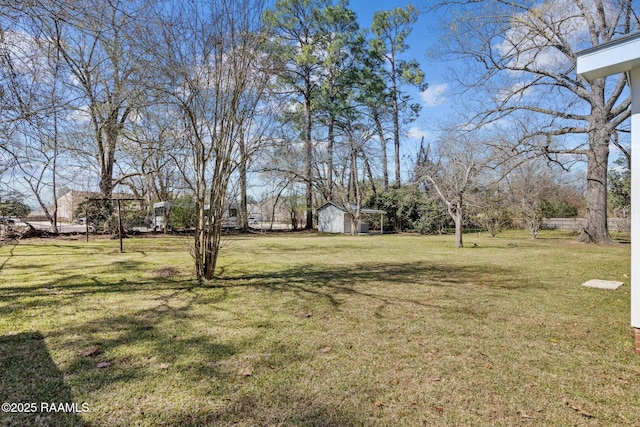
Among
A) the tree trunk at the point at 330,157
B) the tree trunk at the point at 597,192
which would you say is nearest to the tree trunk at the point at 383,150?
the tree trunk at the point at 330,157

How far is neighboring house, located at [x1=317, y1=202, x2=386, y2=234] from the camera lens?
22.7 m

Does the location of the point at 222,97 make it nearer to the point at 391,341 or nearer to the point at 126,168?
the point at 391,341

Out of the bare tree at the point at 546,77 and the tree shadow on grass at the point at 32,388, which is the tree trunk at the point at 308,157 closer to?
the bare tree at the point at 546,77

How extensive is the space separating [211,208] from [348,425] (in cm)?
431

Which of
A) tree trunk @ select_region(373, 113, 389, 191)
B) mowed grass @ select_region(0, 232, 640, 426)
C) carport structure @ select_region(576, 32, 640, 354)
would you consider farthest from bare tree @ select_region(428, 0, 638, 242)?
tree trunk @ select_region(373, 113, 389, 191)

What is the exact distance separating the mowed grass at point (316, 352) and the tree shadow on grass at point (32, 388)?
0.01 m

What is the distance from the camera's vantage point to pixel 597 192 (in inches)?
518

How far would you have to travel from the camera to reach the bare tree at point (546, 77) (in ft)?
40.3

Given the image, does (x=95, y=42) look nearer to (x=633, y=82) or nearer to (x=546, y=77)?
(x=633, y=82)

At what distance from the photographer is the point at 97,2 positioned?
4.29m

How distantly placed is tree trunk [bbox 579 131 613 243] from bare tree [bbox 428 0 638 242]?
0.03 m

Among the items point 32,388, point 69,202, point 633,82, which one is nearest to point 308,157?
point 69,202

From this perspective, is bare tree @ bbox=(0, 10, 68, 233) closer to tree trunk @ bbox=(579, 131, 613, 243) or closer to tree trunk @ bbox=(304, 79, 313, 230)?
tree trunk @ bbox=(579, 131, 613, 243)

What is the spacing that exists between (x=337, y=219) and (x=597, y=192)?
44.9ft
